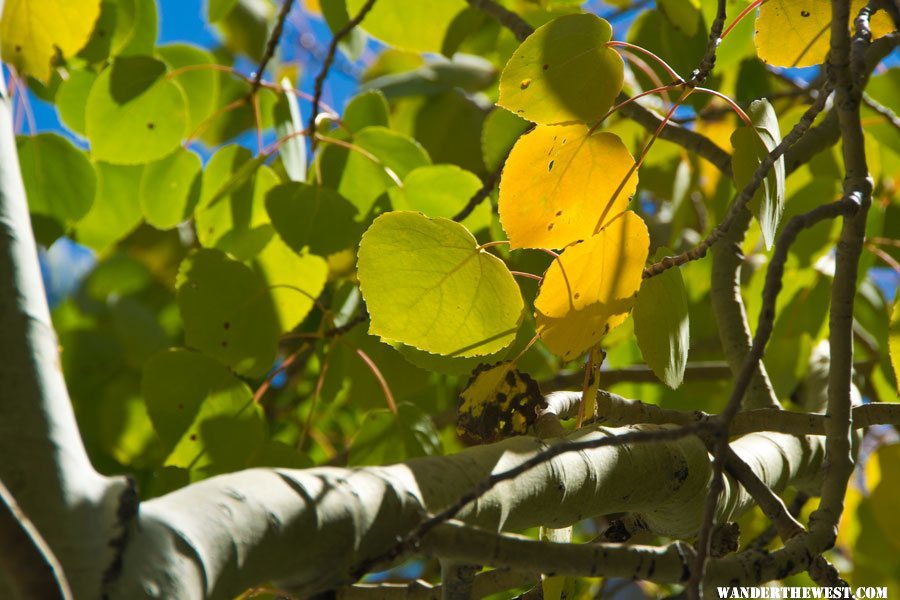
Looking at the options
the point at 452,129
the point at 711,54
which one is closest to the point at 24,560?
the point at 711,54

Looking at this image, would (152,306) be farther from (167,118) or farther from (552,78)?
(552,78)

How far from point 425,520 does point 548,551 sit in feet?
0.16

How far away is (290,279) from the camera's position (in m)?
0.73

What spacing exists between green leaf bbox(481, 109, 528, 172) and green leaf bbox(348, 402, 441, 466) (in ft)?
0.77

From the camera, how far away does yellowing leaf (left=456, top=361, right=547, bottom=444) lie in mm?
472

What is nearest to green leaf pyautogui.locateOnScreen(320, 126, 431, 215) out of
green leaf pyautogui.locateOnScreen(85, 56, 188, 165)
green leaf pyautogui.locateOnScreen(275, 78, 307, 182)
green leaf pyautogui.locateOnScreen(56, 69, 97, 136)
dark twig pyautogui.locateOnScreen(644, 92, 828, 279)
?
green leaf pyautogui.locateOnScreen(275, 78, 307, 182)

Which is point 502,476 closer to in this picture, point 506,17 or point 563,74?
point 563,74

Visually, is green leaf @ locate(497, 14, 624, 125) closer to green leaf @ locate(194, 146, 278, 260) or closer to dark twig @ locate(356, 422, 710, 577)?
dark twig @ locate(356, 422, 710, 577)

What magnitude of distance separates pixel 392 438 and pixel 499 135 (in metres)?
0.28

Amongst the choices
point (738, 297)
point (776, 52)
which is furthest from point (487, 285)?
point (738, 297)

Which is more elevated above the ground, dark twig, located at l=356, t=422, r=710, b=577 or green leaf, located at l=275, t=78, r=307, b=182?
green leaf, located at l=275, t=78, r=307, b=182

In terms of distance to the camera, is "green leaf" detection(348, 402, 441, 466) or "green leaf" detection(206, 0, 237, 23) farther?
"green leaf" detection(206, 0, 237, 23)

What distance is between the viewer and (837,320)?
394mm

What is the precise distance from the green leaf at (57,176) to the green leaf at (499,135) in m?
0.33
